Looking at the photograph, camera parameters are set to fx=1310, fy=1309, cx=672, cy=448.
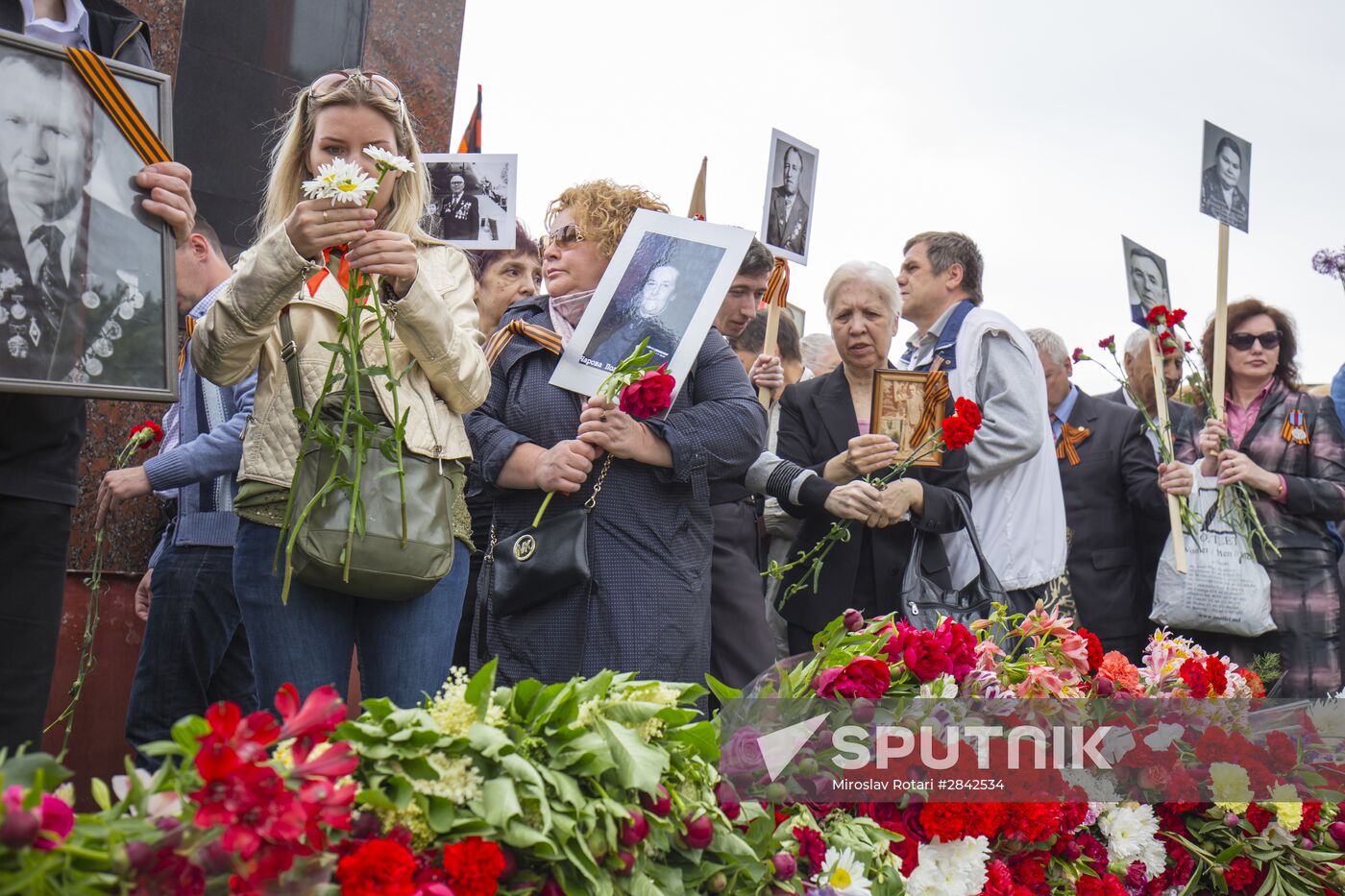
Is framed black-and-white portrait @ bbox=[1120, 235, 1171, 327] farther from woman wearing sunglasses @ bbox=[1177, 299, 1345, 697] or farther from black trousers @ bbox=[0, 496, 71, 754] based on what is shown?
black trousers @ bbox=[0, 496, 71, 754]

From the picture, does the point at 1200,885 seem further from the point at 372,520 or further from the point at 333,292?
the point at 333,292

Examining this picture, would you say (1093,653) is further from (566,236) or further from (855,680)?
(566,236)

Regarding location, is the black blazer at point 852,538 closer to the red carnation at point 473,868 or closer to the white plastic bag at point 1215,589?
the white plastic bag at point 1215,589

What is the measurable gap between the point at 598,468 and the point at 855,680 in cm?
126

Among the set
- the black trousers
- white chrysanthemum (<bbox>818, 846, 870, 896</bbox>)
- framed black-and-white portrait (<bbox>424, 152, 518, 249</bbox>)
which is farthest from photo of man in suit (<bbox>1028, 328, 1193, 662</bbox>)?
the black trousers

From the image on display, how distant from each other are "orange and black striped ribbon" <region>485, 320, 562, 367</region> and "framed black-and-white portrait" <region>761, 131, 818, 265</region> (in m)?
1.66

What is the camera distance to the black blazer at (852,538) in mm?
4230

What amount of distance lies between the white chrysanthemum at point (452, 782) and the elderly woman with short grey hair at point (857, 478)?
2.71m

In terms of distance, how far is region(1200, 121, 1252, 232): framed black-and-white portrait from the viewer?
18.9ft

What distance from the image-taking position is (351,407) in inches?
104

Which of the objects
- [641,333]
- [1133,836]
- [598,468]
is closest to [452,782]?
[1133,836]

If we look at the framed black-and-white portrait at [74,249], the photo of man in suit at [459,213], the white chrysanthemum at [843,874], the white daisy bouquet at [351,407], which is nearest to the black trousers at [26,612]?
the framed black-and-white portrait at [74,249]

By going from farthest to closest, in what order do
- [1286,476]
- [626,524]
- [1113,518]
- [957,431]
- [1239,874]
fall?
[1113,518], [1286,476], [957,431], [626,524], [1239,874]

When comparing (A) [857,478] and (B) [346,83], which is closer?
(B) [346,83]
